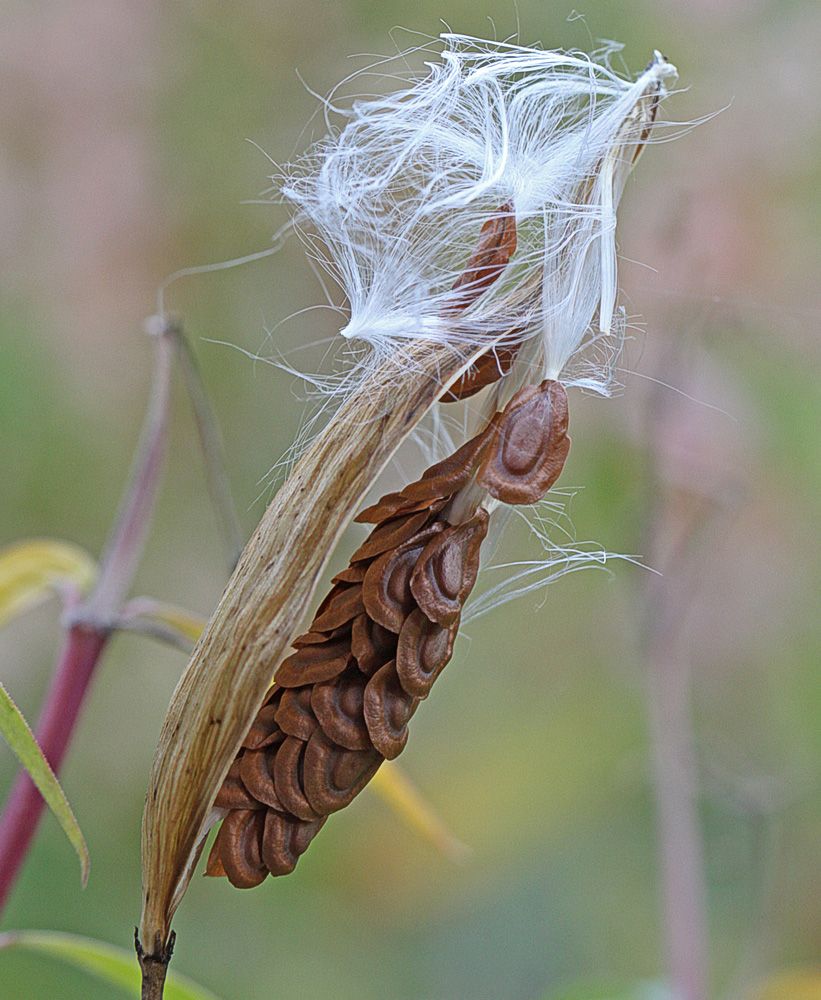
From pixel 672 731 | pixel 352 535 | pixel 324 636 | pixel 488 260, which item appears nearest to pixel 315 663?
pixel 324 636

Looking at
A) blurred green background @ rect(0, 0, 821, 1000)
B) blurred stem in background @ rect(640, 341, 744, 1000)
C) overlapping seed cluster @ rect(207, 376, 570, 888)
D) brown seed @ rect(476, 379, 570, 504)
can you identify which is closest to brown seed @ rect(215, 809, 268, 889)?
overlapping seed cluster @ rect(207, 376, 570, 888)

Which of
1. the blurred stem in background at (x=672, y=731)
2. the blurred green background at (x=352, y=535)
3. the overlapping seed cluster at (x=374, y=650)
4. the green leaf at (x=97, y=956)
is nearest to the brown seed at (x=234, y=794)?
the overlapping seed cluster at (x=374, y=650)

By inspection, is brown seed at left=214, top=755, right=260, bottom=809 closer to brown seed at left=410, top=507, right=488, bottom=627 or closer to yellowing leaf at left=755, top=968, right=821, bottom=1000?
brown seed at left=410, top=507, right=488, bottom=627

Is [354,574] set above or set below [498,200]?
below

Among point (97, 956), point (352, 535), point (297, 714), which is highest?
point (352, 535)

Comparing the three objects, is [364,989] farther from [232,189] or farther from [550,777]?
[232,189]

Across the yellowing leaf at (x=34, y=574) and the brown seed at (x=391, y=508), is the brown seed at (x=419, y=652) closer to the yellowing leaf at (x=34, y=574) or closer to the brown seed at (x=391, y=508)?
the brown seed at (x=391, y=508)

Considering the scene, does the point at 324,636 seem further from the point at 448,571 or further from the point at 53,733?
the point at 53,733
